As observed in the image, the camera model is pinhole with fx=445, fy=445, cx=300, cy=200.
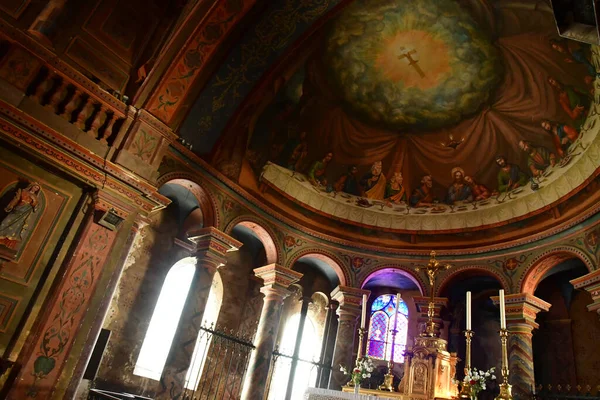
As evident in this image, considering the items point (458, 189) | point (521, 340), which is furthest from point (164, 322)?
point (458, 189)

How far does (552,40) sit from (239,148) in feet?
26.6

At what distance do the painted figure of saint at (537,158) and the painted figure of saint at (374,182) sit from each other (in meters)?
4.12

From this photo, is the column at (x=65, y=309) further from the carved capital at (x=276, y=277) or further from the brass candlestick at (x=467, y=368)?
the brass candlestick at (x=467, y=368)

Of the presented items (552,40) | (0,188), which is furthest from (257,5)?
(552,40)

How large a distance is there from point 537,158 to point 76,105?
37.3 feet

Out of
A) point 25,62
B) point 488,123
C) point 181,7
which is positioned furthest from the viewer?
point 488,123

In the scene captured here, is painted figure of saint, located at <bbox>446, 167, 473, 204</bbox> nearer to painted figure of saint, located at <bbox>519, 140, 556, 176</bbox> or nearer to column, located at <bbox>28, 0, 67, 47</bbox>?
painted figure of saint, located at <bbox>519, 140, 556, 176</bbox>

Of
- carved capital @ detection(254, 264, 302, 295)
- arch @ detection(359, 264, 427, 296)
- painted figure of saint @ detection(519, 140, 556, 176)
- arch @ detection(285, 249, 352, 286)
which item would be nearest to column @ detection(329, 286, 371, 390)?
arch @ detection(285, 249, 352, 286)

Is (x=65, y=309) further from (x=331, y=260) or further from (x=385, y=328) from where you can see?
(x=385, y=328)

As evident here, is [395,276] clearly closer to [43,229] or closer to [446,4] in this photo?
[446,4]

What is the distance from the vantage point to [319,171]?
1391 cm

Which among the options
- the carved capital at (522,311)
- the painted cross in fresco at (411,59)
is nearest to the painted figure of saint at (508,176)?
the carved capital at (522,311)

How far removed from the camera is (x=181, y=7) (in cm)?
910

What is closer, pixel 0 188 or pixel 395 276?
pixel 0 188
